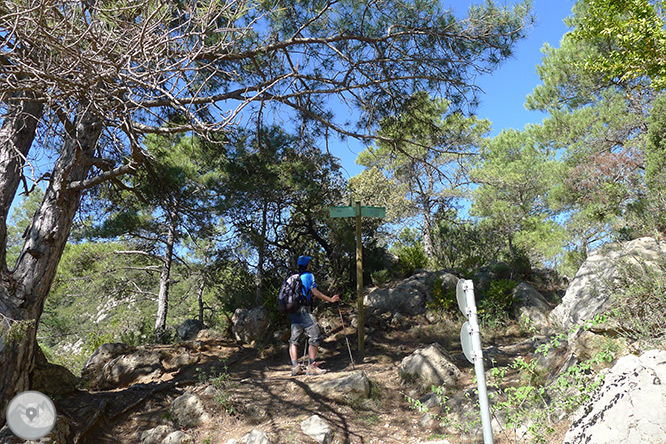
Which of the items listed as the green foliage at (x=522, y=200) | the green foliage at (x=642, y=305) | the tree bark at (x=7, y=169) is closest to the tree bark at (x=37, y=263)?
the tree bark at (x=7, y=169)

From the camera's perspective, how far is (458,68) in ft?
19.2

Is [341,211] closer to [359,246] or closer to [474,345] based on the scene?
[359,246]

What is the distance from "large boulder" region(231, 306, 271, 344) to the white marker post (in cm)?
589

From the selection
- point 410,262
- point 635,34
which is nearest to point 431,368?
point 410,262

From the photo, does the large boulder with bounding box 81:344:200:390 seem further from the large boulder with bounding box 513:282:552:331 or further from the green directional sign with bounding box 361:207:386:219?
the large boulder with bounding box 513:282:552:331

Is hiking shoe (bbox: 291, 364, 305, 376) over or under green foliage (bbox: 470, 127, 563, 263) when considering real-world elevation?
under

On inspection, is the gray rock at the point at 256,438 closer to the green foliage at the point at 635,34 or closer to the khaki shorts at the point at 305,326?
the khaki shorts at the point at 305,326

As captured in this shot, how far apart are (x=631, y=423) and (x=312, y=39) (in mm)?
5097

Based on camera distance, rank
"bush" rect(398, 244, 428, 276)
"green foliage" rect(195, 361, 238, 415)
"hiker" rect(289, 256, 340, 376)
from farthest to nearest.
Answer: "bush" rect(398, 244, 428, 276)
"hiker" rect(289, 256, 340, 376)
"green foliage" rect(195, 361, 238, 415)

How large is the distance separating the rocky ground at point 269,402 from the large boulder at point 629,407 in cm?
40

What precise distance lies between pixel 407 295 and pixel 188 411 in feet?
18.2

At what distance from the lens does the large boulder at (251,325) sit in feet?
25.7

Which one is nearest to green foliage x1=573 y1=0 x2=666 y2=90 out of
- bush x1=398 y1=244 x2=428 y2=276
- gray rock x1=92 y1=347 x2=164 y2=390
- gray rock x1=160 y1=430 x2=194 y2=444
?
bush x1=398 y1=244 x2=428 y2=276

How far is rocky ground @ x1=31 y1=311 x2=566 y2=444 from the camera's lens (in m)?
4.29
